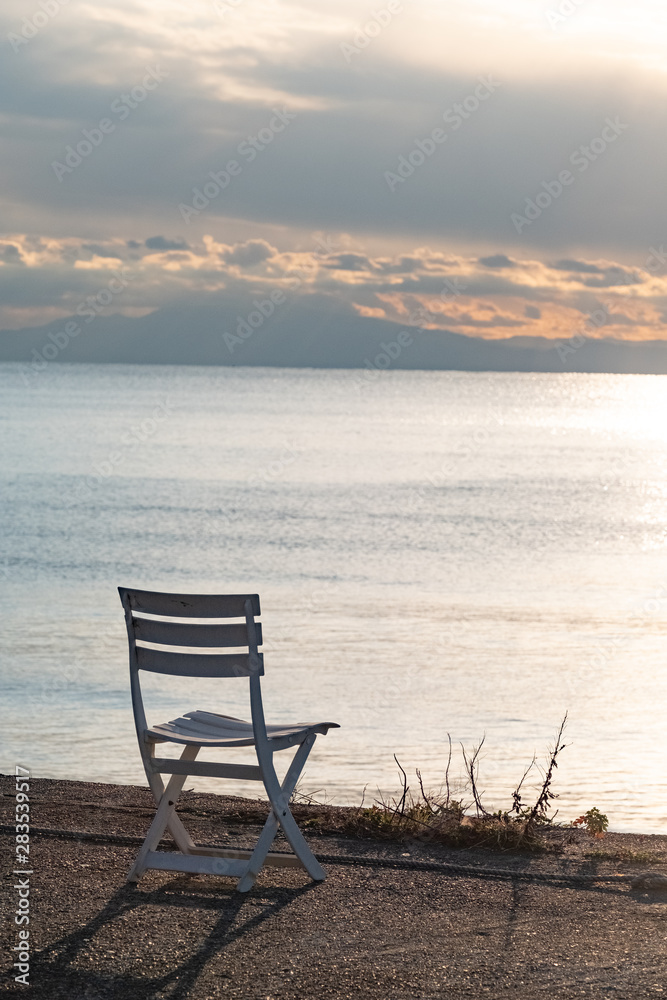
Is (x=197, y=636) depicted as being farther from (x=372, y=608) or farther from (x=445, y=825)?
(x=372, y=608)

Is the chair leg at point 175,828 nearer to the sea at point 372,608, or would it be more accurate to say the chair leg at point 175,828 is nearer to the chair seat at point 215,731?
the chair seat at point 215,731

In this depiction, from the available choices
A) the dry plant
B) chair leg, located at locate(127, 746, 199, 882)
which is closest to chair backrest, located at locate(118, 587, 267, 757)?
chair leg, located at locate(127, 746, 199, 882)

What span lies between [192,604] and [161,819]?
3.14 ft

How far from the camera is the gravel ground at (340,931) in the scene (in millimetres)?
3514

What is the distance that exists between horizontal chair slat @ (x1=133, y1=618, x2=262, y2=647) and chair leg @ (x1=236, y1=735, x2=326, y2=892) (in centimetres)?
49

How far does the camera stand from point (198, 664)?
14.6 feet

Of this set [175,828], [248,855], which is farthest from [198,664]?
[248,855]

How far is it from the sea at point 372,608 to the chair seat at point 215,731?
75.8 inches

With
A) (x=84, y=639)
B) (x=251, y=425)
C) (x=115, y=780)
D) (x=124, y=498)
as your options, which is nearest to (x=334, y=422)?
(x=251, y=425)

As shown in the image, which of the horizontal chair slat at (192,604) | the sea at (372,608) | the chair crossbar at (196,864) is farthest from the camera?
the sea at (372,608)

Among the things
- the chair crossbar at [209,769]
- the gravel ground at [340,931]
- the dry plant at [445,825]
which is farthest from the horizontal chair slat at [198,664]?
the dry plant at [445,825]

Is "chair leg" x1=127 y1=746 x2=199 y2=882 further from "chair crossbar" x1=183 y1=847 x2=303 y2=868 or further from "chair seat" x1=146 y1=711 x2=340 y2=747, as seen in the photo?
"chair crossbar" x1=183 y1=847 x2=303 y2=868

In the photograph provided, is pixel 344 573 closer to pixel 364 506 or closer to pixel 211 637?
pixel 364 506

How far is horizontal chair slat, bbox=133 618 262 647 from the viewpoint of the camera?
431 centimetres
